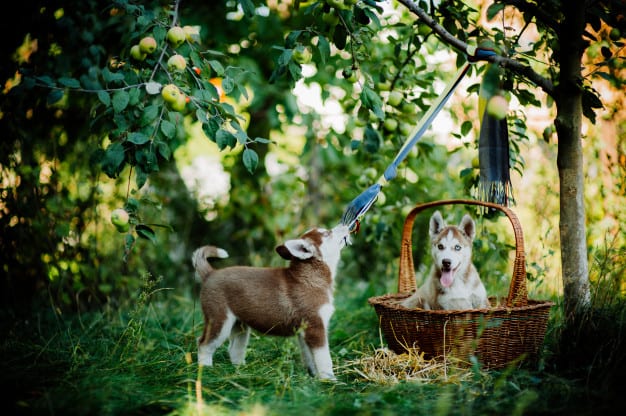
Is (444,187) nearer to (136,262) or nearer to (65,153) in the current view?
(136,262)

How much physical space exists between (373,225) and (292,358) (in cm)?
127

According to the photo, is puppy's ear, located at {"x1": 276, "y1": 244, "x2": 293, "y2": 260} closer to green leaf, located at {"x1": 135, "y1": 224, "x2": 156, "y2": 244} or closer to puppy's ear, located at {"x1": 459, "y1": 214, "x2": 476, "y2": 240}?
green leaf, located at {"x1": 135, "y1": 224, "x2": 156, "y2": 244}

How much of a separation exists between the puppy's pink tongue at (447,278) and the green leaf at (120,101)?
2.05 metres

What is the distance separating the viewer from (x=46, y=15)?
352 centimetres

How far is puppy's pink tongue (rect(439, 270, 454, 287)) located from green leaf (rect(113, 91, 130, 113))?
2049 millimetres

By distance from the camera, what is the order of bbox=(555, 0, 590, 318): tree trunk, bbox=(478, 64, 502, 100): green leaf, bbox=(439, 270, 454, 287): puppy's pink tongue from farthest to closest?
bbox=(439, 270, 454, 287): puppy's pink tongue → bbox=(555, 0, 590, 318): tree trunk → bbox=(478, 64, 502, 100): green leaf

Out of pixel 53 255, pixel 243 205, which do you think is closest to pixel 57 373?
pixel 53 255

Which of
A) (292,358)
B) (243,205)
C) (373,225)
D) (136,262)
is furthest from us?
(243,205)

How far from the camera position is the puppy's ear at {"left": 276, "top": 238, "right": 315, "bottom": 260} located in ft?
9.84

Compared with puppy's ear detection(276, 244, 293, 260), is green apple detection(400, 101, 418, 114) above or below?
above

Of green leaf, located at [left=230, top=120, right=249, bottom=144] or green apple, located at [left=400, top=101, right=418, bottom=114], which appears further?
green apple, located at [left=400, top=101, right=418, bottom=114]

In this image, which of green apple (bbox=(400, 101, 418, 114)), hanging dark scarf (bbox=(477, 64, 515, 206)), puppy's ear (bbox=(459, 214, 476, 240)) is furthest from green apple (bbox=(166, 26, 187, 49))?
puppy's ear (bbox=(459, 214, 476, 240))

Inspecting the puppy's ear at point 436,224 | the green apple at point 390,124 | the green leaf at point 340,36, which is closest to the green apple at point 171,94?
the green leaf at point 340,36

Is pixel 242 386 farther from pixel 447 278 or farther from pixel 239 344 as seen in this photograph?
pixel 447 278
